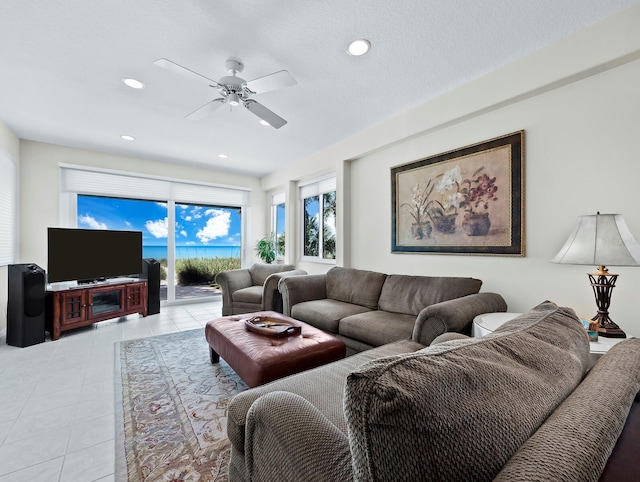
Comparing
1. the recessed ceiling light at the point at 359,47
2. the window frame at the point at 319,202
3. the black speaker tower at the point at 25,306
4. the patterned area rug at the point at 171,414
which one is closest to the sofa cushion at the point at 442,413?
the patterned area rug at the point at 171,414

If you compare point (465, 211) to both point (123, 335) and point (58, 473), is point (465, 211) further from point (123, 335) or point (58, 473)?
point (123, 335)

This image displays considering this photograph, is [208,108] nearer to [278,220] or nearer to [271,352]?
[271,352]

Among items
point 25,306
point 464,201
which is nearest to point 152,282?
point 25,306

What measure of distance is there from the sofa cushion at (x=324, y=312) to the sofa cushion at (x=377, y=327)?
0.37ft

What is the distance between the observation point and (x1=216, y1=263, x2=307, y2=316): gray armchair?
3.67 meters

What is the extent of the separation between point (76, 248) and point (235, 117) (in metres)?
2.74

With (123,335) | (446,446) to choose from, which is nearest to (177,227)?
(123,335)

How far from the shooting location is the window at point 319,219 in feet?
Result: 14.9

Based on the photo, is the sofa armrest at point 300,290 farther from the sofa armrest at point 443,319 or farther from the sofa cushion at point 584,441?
the sofa cushion at point 584,441

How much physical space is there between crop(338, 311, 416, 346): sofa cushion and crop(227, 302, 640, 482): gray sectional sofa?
1.56 meters

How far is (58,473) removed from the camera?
56.6 inches

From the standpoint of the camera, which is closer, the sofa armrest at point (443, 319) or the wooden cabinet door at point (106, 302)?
the sofa armrest at point (443, 319)

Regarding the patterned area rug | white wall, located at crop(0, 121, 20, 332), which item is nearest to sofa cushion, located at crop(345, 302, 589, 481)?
the patterned area rug

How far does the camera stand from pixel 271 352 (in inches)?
74.9
